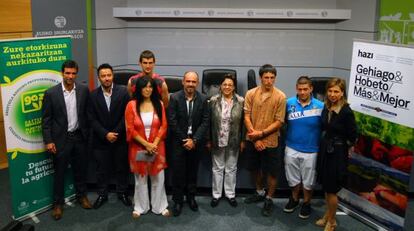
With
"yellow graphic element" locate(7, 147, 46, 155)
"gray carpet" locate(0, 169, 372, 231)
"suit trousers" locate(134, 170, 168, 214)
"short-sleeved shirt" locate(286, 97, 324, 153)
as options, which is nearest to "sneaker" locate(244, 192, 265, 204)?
"gray carpet" locate(0, 169, 372, 231)

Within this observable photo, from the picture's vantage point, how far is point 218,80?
599 centimetres

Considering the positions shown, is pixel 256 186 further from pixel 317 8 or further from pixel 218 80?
pixel 317 8

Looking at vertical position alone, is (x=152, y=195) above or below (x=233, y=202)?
above

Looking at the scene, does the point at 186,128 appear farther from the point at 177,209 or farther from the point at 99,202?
the point at 99,202

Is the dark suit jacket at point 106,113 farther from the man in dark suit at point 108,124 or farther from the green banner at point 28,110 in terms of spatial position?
the green banner at point 28,110

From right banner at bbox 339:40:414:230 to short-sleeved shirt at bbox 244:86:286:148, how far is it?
0.74m

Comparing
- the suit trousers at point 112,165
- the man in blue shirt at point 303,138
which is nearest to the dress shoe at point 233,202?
the man in blue shirt at point 303,138

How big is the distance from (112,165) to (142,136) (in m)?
0.62

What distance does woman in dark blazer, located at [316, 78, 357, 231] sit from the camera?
3.52 meters

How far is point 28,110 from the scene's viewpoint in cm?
385

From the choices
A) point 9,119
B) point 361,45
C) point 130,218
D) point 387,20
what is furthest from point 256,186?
point 387,20

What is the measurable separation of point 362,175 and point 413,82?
1038mm

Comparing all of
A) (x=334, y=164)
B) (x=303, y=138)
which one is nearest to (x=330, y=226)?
(x=334, y=164)

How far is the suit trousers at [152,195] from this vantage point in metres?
4.00
